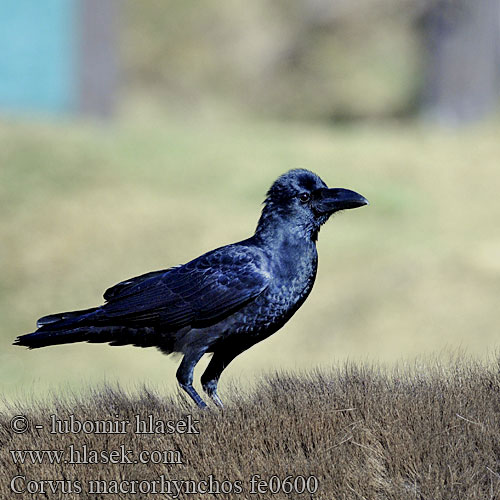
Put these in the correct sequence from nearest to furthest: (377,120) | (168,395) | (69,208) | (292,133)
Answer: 1. (168,395)
2. (69,208)
3. (292,133)
4. (377,120)

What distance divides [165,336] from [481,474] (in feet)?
5.37

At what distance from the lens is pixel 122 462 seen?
14.2 ft

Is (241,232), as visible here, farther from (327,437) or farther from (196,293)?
(327,437)

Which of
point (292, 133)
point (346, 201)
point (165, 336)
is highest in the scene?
point (292, 133)

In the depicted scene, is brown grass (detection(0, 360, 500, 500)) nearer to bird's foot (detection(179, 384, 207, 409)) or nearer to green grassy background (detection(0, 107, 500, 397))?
bird's foot (detection(179, 384, 207, 409))

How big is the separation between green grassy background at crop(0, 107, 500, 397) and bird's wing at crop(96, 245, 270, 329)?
384cm

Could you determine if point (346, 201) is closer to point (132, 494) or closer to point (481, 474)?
point (481, 474)

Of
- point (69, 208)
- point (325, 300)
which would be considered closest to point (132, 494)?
point (325, 300)

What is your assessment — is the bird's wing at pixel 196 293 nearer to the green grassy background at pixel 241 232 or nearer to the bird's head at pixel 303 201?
the bird's head at pixel 303 201

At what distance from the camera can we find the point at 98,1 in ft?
45.9

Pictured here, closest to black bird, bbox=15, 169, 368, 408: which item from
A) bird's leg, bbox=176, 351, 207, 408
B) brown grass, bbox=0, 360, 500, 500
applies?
bird's leg, bbox=176, 351, 207, 408

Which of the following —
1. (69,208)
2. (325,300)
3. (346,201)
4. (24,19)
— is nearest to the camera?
(346,201)

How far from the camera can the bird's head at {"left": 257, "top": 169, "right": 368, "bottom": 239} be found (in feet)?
15.0

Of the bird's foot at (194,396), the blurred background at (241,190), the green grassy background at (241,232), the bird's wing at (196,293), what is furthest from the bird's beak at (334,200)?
the green grassy background at (241,232)
